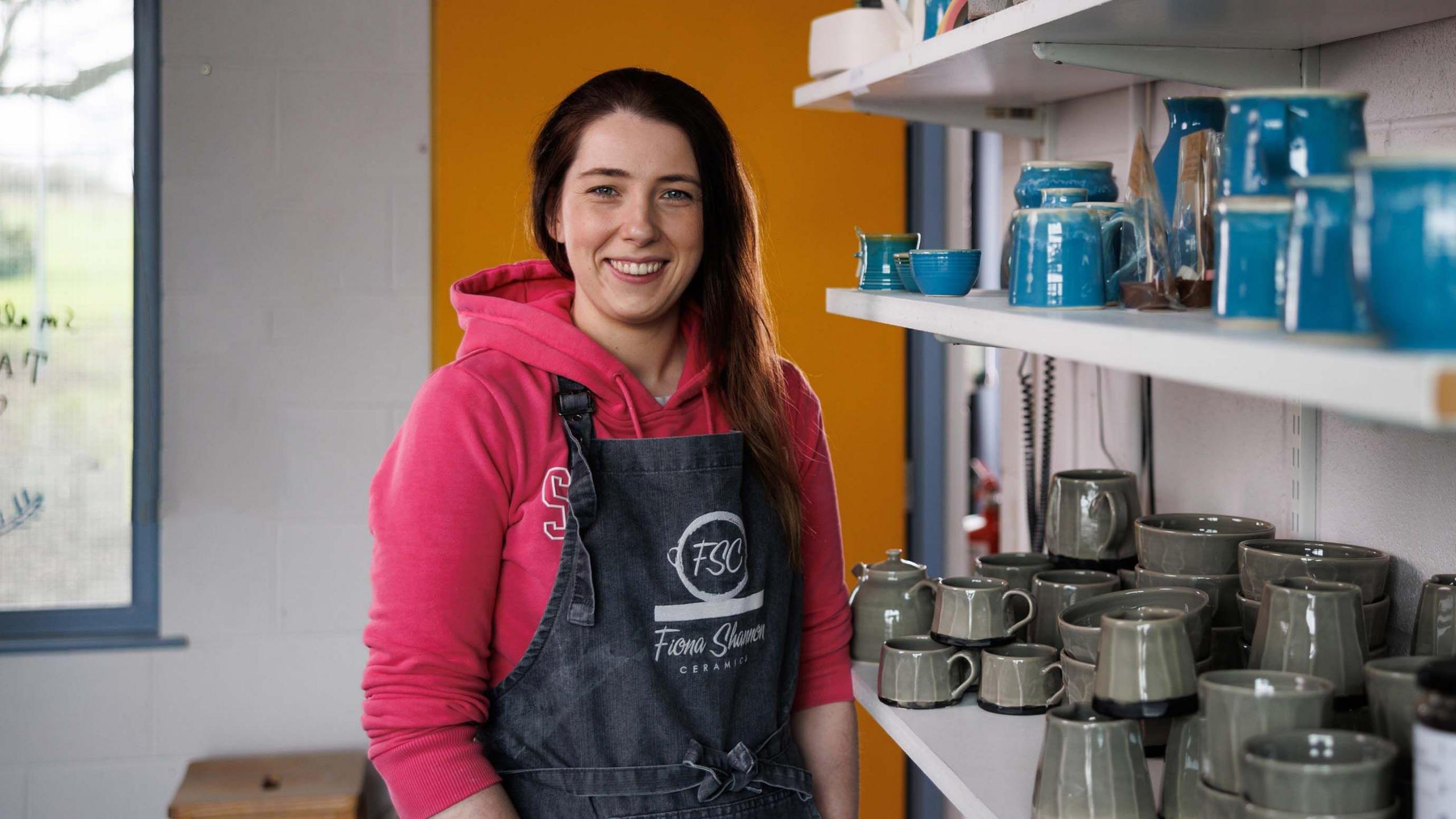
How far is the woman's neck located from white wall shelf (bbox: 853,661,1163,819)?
0.49 m

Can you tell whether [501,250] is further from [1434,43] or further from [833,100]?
[1434,43]

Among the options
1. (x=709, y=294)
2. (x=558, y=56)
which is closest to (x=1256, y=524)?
(x=709, y=294)

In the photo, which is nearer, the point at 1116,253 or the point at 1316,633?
the point at 1316,633

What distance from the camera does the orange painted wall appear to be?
2.69 meters

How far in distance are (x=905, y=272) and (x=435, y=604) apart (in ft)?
2.21

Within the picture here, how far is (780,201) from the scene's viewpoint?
285cm

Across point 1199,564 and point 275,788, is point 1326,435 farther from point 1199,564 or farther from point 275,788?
point 275,788

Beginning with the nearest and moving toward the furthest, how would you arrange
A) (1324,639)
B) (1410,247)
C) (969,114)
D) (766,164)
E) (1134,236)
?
(1410,247) → (1324,639) → (1134,236) → (969,114) → (766,164)

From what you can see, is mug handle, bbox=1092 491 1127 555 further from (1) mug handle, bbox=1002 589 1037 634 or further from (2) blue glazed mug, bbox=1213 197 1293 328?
(2) blue glazed mug, bbox=1213 197 1293 328

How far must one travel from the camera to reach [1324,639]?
3.44 feet

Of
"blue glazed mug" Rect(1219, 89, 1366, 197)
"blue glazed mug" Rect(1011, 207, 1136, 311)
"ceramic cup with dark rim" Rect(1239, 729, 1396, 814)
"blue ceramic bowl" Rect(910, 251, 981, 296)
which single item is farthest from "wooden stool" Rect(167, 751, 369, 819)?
"blue glazed mug" Rect(1219, 89, 1366, 197)

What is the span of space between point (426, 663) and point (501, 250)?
142cm

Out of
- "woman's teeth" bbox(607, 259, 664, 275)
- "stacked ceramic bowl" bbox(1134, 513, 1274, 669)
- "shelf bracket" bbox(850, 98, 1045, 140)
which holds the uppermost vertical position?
"shelf bracket" bbox(850, 98, 1045, 140)

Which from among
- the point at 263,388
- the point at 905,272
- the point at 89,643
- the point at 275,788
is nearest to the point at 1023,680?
the point at 905,272
